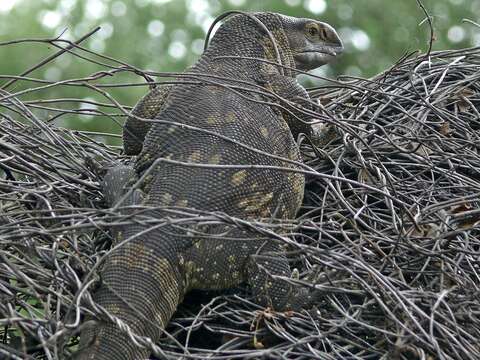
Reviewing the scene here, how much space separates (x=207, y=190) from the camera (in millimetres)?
4840

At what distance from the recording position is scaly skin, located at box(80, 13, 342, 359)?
14.6ft

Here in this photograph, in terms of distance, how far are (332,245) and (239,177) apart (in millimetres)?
560

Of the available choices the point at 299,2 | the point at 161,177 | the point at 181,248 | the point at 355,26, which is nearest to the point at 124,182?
the point at 161,177

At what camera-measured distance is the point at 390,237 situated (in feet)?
15.2

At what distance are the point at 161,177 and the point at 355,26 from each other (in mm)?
19655

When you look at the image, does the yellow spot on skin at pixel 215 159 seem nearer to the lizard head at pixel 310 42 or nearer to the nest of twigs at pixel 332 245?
the nest of twigs at pixel 332 245

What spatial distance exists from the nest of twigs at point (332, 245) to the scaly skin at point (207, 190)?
120mm

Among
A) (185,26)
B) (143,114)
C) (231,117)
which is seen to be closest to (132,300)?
(231,117)

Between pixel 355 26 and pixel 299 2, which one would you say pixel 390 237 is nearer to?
pixel 299 2

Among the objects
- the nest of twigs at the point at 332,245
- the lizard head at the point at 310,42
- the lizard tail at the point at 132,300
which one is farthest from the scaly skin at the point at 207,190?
the lizard head at the point at 310,42

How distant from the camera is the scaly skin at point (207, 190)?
4.44 m

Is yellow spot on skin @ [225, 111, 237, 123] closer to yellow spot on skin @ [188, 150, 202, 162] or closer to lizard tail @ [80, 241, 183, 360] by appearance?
yellow spot on skin @ [188, 150, 202, 162]

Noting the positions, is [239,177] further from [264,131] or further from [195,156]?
[264,131]

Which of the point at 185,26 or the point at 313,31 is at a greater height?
the point at 313,31
